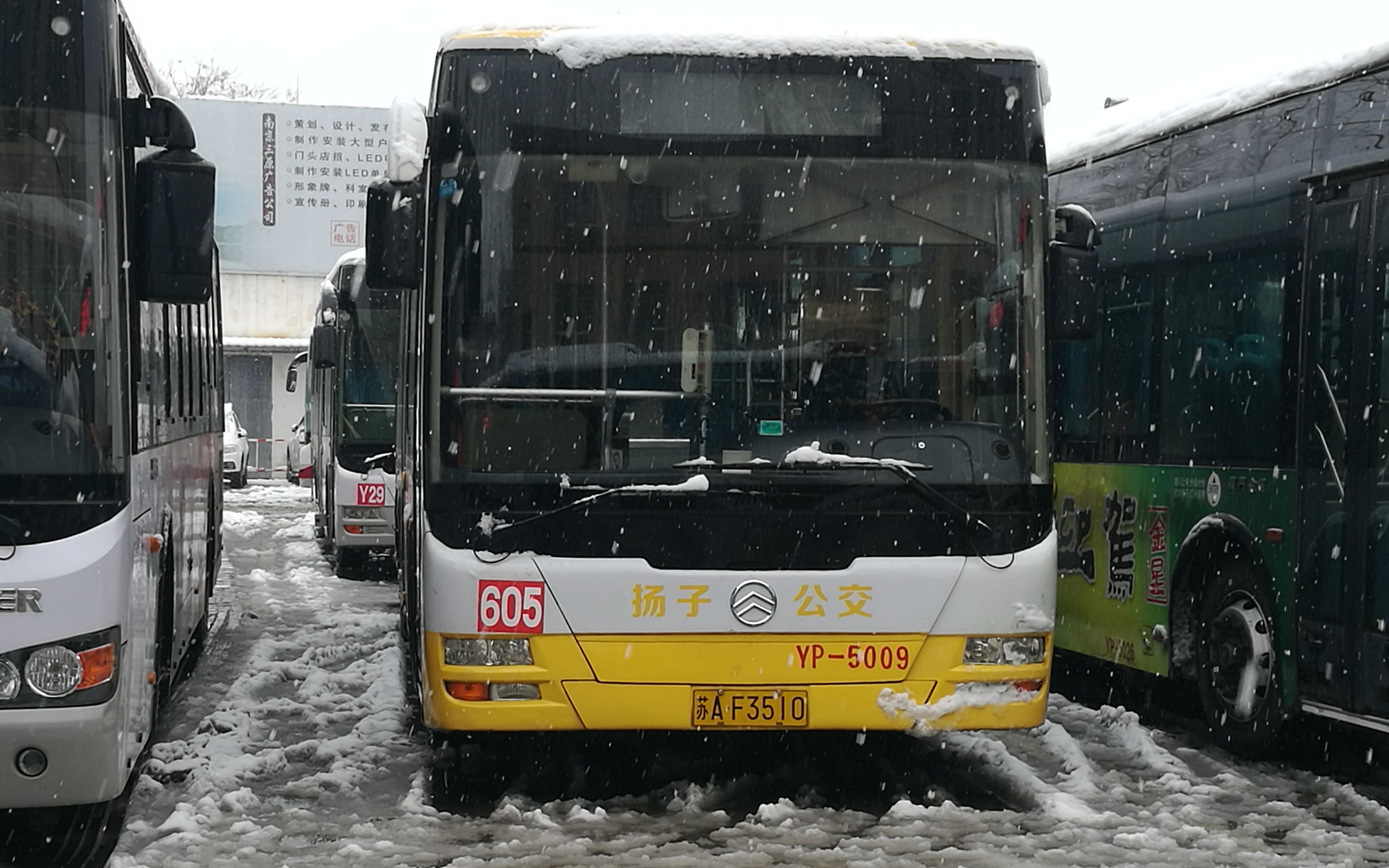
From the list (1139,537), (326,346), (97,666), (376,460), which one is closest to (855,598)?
(97,666)

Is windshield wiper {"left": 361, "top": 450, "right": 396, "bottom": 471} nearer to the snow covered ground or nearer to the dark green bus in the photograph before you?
the snow covered ground

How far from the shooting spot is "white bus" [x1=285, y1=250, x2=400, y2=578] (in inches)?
719

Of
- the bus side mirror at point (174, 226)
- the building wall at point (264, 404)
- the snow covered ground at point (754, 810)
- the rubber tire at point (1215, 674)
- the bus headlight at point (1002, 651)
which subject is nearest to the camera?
the bus side mirror at point (174, 226)

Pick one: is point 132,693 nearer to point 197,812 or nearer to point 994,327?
point 197,812

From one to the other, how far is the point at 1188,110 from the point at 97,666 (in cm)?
639

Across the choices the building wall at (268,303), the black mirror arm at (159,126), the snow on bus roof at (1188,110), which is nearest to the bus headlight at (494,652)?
the black mirror arm at (159,126)

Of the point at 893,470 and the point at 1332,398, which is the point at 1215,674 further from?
the point at 893,470

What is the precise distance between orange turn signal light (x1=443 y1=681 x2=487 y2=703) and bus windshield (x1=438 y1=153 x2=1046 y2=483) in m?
0.83

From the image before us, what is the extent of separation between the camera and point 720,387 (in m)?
7.34

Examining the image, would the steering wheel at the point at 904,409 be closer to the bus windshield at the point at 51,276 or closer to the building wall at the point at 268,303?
the bus windshield at the point at 51,276

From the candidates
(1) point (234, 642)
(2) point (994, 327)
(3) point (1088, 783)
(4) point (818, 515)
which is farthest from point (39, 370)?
(1) point (234, 642)

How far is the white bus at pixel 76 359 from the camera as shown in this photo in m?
6.05

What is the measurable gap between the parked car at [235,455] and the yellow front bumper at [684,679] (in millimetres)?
32378

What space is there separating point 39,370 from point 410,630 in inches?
151
